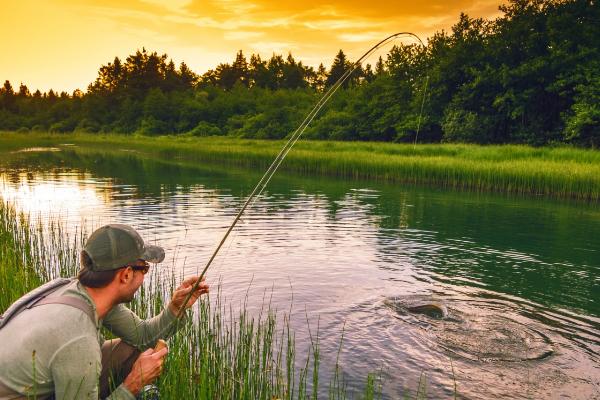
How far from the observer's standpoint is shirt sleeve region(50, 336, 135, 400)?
9.43 feet

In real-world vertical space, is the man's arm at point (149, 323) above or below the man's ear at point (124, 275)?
below

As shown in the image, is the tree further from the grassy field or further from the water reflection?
the water reflection

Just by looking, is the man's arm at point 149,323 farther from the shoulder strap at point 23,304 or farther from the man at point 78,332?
the shoulder strap at point 23,304

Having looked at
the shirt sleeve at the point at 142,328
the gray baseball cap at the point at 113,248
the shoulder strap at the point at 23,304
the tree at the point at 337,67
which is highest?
the tree at the point at 337,67

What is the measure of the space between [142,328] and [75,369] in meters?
1.34

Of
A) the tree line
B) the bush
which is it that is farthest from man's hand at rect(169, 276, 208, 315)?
the bush

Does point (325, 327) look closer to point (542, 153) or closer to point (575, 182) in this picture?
point (575, 182)

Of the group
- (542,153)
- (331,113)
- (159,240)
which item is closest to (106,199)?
(159,240)

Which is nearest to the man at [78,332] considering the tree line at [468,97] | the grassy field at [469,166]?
the tree line at [468,97]

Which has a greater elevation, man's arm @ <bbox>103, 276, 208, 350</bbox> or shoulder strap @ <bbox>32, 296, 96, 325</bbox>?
shoulder strap @ <bbox>32, 296, 96, 325</bbox>

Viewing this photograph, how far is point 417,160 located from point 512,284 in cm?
1870

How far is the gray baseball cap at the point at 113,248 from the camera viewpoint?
3.21m

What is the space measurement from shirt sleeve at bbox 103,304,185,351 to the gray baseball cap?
0.95m

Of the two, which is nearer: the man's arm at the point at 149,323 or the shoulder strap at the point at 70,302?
the shoulder strap at the point at 70,302
